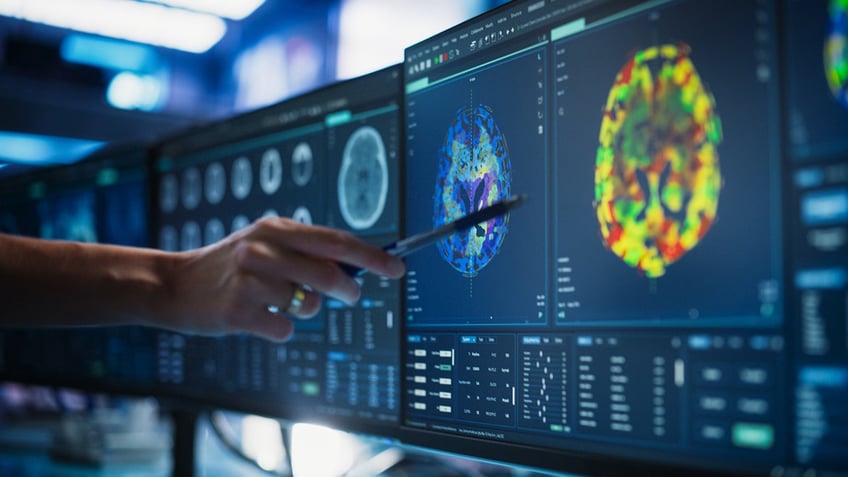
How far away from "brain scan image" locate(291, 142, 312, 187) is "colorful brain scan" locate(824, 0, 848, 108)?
765mm

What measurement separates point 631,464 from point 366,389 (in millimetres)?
447

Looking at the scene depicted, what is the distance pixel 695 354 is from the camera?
0.65 m

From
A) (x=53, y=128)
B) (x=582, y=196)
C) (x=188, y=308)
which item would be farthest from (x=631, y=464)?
(x=53, y=128)

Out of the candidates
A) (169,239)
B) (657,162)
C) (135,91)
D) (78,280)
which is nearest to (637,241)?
(657,162)

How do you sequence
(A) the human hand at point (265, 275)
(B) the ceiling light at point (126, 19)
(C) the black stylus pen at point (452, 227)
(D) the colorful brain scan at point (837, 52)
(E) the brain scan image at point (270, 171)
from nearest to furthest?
(D) the colorful brain scan at point (837, 52), (C) the black stylus pen at point (452, 227), (A) the human hand at point (265, 275), (E) the brain scan image at point (270, 171), (B) the ceiling light at point (126, 19)

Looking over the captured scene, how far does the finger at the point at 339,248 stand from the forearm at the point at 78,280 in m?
0.22

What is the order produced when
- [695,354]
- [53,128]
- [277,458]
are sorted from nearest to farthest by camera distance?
1. [695,354]
2. [277,458]
3. [53,128]

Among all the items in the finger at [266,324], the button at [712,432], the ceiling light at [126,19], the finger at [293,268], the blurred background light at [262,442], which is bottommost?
the blurred background light at [262,442]

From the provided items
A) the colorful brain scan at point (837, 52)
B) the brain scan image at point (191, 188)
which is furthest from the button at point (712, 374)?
the brain scan image at point (191, 188)

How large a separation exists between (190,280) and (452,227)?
371 mm

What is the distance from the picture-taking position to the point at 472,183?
2.96ft

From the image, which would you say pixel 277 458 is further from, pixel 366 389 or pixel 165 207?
pixel 366 389

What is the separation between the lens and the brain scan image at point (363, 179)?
3.48 feet

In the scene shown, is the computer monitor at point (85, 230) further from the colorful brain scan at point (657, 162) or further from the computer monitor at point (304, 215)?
the colorful brain scan at point (657, 162)
